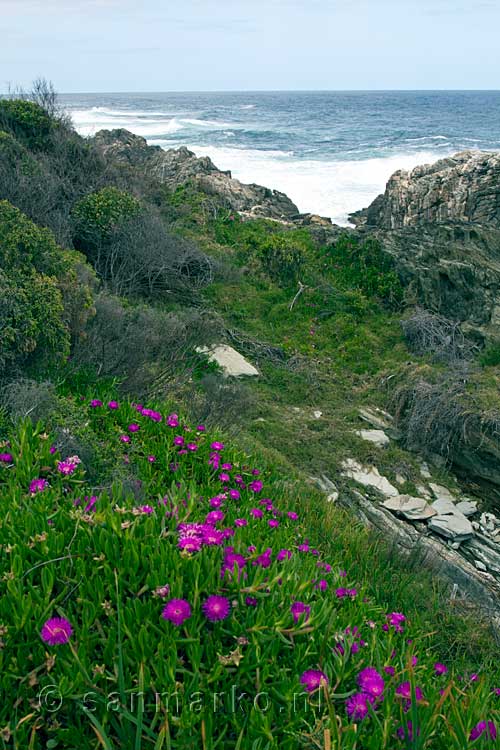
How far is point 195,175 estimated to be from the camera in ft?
66.8

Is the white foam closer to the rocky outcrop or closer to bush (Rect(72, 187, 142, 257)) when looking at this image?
the rocky outcrop

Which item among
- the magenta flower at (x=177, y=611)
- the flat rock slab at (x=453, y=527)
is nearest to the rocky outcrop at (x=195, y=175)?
the flat rock slab at (x=453, y=527)

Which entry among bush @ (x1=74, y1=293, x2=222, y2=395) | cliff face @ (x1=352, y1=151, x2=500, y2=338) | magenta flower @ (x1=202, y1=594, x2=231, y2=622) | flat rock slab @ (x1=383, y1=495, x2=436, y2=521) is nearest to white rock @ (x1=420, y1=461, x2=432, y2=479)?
flat rock slab @ (x1=383, y1=495, x2=436, y2=521)

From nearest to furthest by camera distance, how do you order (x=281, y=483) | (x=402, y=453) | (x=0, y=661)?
(x=0, y=661) < (x=281, y=483) < (x=402, y=453)

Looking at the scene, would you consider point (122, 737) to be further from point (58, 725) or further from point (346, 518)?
point (346, 518)

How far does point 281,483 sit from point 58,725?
290 centimetres

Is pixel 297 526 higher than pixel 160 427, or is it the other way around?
pixel 160 427

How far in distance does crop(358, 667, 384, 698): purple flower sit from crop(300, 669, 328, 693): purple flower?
12 centimetres

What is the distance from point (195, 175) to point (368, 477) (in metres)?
15.4

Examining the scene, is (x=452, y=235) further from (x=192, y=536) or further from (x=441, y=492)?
(x=192, y=536)

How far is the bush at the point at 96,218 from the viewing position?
10.8m

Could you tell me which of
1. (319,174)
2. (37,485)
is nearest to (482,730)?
(37,485)

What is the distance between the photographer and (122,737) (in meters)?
1.64

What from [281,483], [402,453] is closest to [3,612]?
[281,483]
